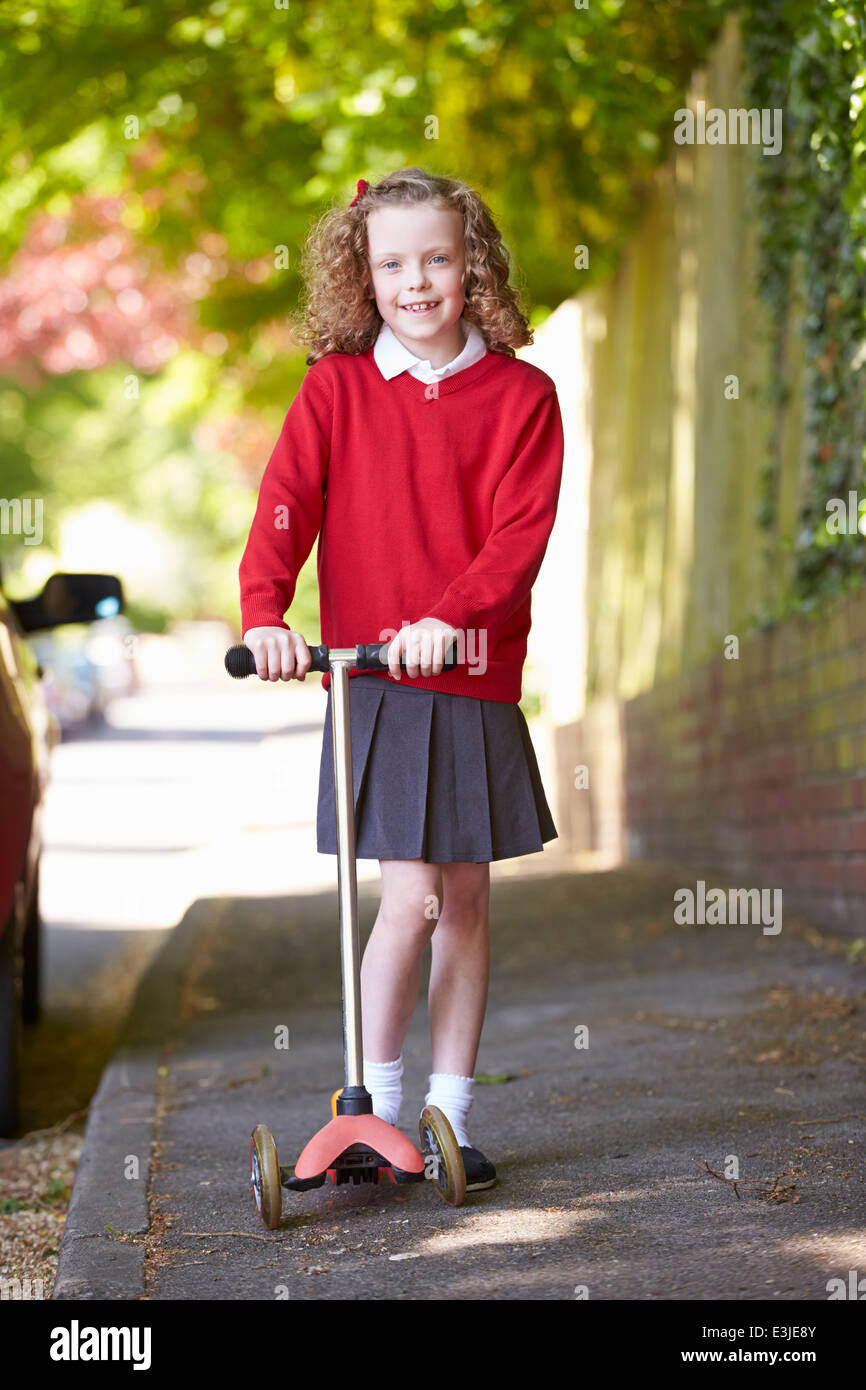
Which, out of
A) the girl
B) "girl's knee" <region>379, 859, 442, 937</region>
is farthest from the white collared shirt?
"girl's knee" <region>379, 859, 442, 937</region>

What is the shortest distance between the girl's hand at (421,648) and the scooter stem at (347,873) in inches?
4.4

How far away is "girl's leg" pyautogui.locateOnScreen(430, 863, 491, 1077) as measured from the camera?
345cm

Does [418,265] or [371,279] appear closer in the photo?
[418,265]

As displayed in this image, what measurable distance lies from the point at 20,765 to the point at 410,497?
1698mm

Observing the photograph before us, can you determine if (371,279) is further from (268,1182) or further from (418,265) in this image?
(268,1182)

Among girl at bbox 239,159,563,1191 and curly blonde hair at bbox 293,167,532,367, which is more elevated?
curly blonde hair at bbox 293,167,532,367

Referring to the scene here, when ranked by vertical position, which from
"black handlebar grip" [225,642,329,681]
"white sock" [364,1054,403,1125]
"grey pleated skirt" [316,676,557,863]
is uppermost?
"black handlebar grip" [225,642,329,681]

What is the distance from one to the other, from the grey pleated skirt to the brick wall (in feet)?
7.40

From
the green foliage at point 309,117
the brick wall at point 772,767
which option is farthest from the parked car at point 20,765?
the brick wall at point 772,767

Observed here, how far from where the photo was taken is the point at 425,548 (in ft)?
11.1

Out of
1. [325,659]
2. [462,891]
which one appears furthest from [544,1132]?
[325,659]

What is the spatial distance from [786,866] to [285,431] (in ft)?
11.8

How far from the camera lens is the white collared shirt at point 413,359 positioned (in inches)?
136

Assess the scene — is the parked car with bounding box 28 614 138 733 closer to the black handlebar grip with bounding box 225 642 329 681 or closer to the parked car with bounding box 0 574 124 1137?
the parked car with bounding box 0 574 124 1137
